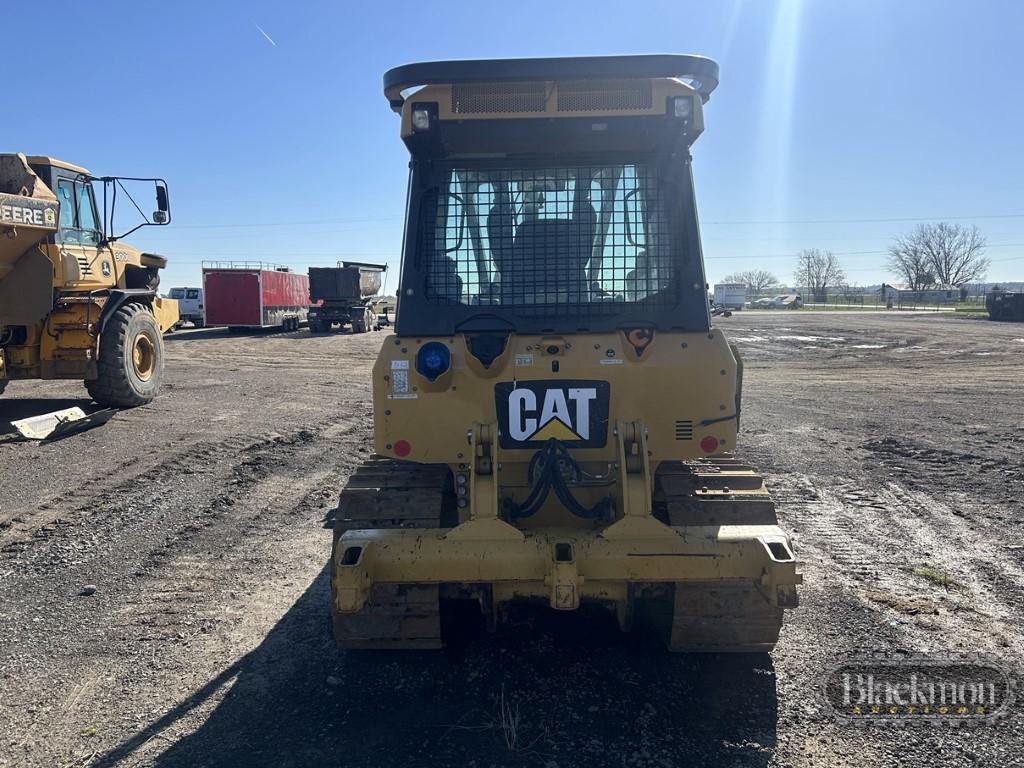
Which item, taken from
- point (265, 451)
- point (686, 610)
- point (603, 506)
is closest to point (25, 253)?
point (265, 451)

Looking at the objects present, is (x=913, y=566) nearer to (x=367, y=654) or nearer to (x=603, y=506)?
(x=603, y=506)

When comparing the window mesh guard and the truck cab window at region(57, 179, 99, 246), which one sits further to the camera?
the truck cab window at region(57, 179, 99, 246)

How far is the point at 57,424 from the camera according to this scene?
9328 millimetres

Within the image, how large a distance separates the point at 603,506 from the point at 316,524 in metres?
3.22

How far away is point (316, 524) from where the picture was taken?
625 cm

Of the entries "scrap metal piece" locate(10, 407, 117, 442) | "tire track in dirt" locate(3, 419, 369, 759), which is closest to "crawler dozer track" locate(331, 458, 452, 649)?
"tire track in dirt" locate(3, 419, 369, 759)

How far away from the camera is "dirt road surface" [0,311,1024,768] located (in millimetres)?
3182

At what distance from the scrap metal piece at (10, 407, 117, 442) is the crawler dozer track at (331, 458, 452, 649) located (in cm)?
717

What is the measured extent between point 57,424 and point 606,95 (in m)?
8.58

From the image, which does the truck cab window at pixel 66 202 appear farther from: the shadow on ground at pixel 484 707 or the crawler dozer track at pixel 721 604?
the crawler dozer track at pixel 721 604

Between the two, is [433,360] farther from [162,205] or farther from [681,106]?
[162,205]

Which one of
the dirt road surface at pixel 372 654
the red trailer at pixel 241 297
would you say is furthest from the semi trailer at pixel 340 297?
the dirt road surface at pixel 372 654

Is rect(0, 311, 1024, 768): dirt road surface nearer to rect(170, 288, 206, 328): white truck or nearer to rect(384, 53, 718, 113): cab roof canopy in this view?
rect(384, 53, 718, 113): cab roof canopy

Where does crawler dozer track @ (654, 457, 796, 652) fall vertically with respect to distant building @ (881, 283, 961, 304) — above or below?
below
